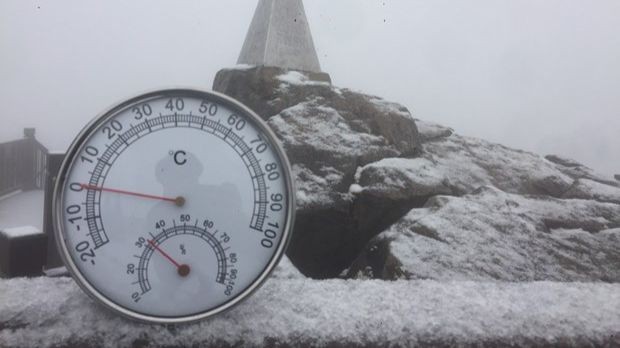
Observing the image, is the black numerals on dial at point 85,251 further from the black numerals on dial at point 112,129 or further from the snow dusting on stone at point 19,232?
the snow dusting on stone at point 19,232

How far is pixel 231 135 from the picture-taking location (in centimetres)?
70

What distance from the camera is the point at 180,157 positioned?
2.23 feet

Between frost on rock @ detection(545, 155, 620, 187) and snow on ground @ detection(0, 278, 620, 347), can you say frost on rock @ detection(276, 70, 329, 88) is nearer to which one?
snow on ground @ detection(0, 278, 620, 347)

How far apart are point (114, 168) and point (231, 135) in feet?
0.65

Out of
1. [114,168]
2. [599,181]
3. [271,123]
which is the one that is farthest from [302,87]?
[599,181]

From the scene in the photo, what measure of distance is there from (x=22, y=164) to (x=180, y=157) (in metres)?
1.07

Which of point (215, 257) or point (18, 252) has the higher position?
point (215, 257)

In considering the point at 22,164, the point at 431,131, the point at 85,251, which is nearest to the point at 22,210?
the point at 22,164

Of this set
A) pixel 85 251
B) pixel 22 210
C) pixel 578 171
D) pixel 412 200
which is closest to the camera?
pixel 85 251

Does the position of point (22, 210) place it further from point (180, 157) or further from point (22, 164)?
point (180, 157)

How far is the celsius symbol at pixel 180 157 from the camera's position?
678mm

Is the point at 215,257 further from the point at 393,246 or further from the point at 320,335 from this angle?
the point at 393,246

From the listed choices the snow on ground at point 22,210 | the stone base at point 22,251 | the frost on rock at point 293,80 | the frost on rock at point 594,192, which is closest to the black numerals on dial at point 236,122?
the stone base at point 22,251

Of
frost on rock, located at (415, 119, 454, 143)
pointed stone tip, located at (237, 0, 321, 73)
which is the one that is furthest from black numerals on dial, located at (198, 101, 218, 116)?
A: pointed stone tip, located at (237, 0, 321, 73)
